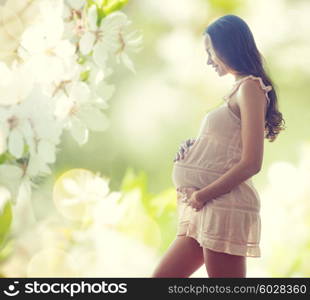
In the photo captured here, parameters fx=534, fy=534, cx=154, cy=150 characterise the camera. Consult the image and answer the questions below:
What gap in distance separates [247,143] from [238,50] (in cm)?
22

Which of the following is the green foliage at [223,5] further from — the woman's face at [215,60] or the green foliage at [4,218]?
the green foliage at [4,218]

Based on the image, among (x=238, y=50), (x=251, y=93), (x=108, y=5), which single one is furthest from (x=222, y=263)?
(x=108, y=5)

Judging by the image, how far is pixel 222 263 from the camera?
116 cm

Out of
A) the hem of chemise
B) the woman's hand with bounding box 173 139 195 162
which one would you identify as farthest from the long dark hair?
the hem of chemise

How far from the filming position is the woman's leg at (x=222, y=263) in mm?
1154

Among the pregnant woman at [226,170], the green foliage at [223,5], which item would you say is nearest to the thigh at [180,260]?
the pregnant woman at [226,170]

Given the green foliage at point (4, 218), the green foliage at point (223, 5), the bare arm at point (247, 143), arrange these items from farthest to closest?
the green foliage at point (223, 5)
the bare arm at point (247, 143)
the green foliage at point (4, 218)

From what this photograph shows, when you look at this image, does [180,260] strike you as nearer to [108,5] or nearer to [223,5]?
[108,5]

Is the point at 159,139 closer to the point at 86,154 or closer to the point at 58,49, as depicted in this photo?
the point at 86,154

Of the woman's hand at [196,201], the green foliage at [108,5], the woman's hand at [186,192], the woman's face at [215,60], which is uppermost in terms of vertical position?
the woman's face at [215,60]

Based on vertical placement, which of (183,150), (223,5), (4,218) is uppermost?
(223,5)

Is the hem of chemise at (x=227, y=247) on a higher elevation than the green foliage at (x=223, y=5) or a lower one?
lower

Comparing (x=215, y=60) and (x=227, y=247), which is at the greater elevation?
→ (x=215, y=60)

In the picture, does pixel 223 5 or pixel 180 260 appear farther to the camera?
pixel 223 5
